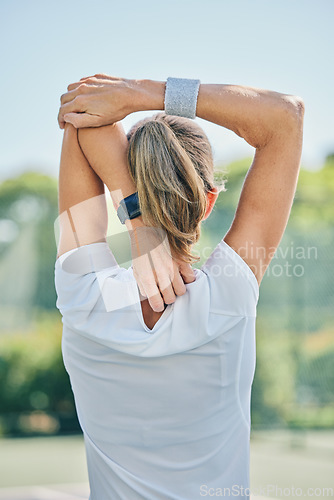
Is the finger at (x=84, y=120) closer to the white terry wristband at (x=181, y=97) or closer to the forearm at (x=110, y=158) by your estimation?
the forearm at (x=110, y=158)

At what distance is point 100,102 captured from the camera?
0.97m

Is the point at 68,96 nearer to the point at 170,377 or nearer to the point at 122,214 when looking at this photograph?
the point at 122,214

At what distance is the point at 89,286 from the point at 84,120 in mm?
294

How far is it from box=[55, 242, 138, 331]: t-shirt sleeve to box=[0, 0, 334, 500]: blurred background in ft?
12.3

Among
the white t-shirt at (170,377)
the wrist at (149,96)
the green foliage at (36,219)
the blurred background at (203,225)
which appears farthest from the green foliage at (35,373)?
the wrist at (149,96)

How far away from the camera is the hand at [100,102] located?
98 centimetres

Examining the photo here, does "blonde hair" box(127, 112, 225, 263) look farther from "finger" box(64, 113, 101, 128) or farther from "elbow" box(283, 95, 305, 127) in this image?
"elbow" box(283, 95, 305, 127)

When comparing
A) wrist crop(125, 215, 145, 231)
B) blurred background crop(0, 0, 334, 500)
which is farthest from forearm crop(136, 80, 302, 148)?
blurred background crop(0, 0, 334, 500)

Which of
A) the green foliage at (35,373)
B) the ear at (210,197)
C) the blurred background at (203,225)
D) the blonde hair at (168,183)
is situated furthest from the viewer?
the green foliage at (35,373)

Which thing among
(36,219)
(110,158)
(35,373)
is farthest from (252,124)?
(36,219)

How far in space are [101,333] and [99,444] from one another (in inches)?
8.4

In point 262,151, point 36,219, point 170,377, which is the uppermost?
point 262,151

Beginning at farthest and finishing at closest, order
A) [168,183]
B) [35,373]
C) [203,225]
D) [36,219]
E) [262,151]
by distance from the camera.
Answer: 1. [36,219]
2. [35,373]
3. [203,225]
4. [262,151]
5. [168,183]

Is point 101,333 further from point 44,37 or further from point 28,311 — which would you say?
point 44,37
